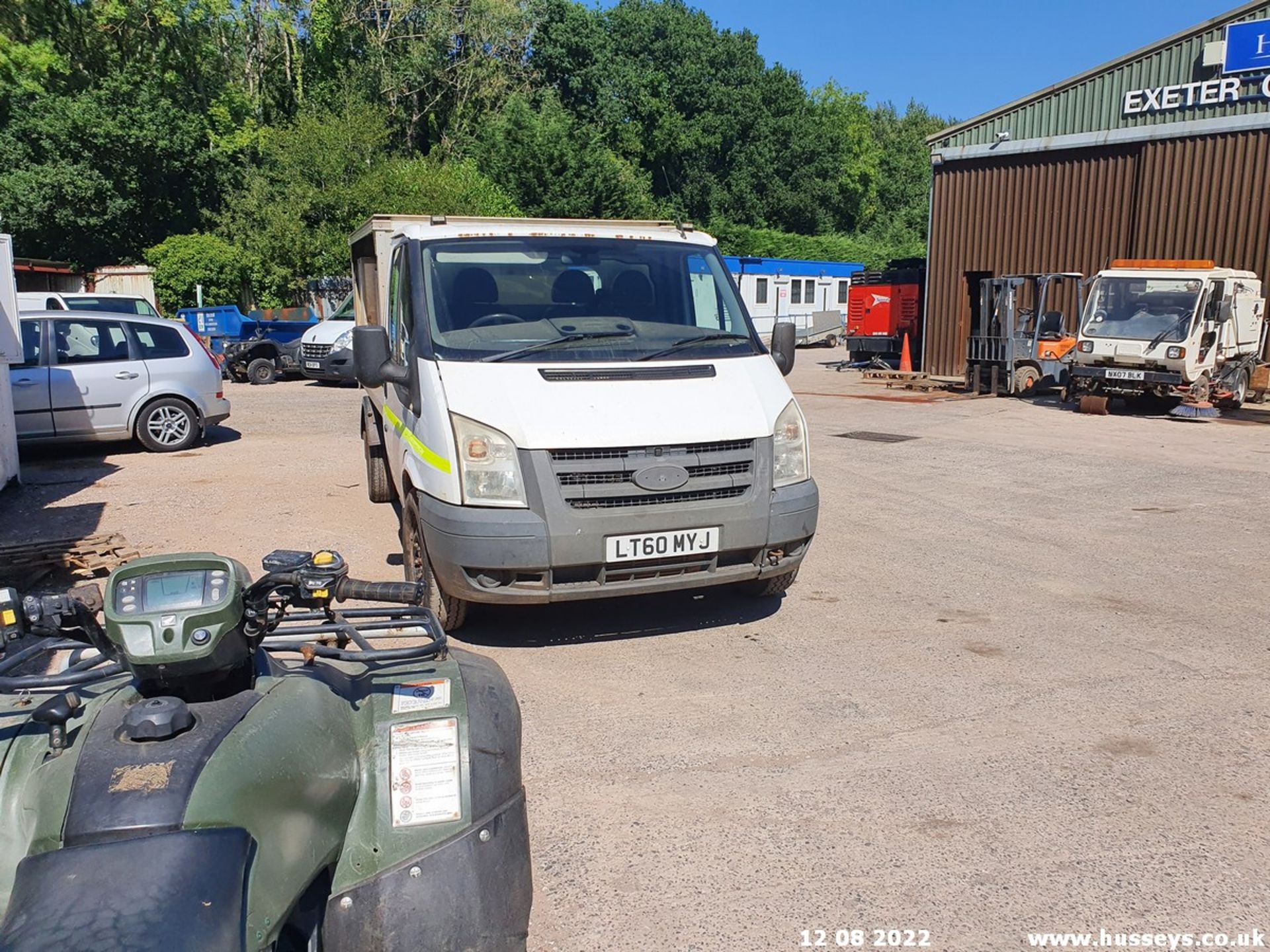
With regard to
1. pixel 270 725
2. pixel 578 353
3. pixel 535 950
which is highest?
pixel 578 353

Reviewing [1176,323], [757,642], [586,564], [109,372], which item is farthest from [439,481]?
[1176,323]

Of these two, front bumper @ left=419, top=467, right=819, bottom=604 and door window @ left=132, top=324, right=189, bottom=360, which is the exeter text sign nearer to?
door window @ left=132, top=324, right=189, bottom=360

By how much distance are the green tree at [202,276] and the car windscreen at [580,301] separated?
28.0 meters

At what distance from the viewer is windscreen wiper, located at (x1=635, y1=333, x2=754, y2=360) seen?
5.54 meters

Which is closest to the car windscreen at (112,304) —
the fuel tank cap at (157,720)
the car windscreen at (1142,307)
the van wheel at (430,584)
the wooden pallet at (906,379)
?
the van wheel at (430,584)

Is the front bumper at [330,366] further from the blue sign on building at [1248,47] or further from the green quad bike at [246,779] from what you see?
the blue sign on building at [1248,47]

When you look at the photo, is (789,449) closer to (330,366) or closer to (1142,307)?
(1142,307)

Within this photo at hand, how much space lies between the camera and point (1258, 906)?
3109 millimetres

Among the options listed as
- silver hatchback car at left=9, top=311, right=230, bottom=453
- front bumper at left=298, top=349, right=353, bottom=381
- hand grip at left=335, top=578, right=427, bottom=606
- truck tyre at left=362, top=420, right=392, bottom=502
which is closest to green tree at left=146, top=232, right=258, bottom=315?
front bumper at left=298, top=349, right=353, bottom=381

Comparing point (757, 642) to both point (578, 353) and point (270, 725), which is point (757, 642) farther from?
point (270, 725)

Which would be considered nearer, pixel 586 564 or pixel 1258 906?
pixel 1258 906

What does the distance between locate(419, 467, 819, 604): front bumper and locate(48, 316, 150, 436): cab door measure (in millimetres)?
7875

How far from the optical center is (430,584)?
18.2ft

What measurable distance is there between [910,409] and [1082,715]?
13.2 m
